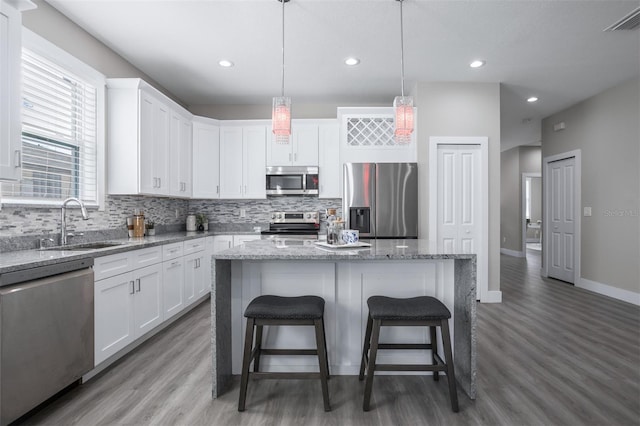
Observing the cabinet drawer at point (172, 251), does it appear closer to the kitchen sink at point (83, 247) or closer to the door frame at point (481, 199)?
the kitchen sink at point (83, 247)

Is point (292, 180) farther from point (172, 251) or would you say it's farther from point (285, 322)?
point (285, 322)

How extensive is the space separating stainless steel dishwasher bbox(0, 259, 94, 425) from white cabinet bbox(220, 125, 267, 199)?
2576mm

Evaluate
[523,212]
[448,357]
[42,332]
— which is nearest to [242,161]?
[42,332]

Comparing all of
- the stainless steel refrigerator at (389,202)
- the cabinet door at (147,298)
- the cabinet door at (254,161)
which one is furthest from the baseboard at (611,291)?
the cabinet door at (147,298)

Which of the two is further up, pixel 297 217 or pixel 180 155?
pixel 180 155

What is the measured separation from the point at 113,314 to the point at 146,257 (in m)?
0.55

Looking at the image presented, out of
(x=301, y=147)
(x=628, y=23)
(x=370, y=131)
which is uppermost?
(x=628, y=23)

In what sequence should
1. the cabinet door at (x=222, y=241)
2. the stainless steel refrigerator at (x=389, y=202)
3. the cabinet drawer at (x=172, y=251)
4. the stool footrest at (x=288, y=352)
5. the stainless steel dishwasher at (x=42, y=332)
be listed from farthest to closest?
1. the cabinet door at (x=222, y=241)
2. the stainless steel refrigerator at (x=389, y=202)
3. the cabinet drawer at (x=172, y=251)
4. the stool footrest at (x=288, y=352)
5. the stainless steel dishwasher at (x=42, y=332)

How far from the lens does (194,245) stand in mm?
3652

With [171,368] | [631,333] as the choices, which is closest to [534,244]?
[631,333]

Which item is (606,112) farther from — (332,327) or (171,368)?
(171,368)

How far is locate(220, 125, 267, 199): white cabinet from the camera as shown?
177 inches

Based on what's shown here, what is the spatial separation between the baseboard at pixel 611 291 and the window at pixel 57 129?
6.35 meters

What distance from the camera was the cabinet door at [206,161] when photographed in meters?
4.29
